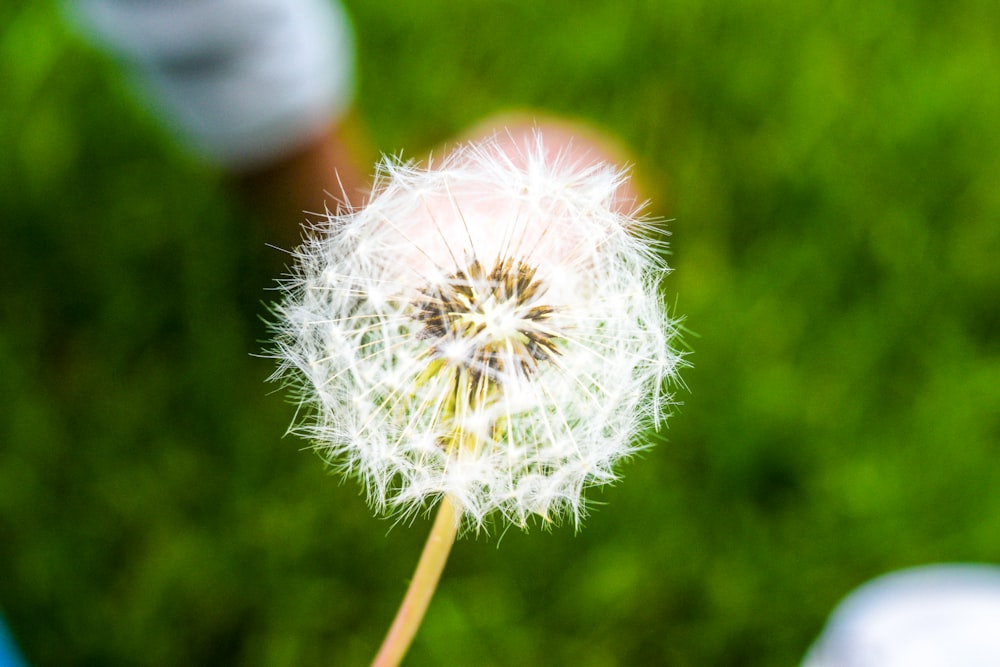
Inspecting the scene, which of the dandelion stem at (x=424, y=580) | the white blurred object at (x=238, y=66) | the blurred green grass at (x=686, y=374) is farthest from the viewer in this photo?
the blurred green grass at (x=686, y=374)

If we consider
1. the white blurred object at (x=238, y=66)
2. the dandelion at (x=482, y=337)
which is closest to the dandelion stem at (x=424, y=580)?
the dandelion at (x=482, y=337)

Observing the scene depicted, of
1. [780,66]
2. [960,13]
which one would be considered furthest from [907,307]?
[960,13]

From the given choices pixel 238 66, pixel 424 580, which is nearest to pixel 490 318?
pixel 424 580

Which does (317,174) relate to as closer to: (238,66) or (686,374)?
(238,66)

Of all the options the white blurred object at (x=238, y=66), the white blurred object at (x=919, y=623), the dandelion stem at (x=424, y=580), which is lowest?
the dandelion stem at (x=424, y=580)

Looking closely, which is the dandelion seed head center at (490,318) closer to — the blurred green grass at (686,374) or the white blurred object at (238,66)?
the white blurred object at (238,66)

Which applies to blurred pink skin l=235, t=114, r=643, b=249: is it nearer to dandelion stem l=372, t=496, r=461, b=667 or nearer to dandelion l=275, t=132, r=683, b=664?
dandelion l=275, t=132, r=683, b=664
